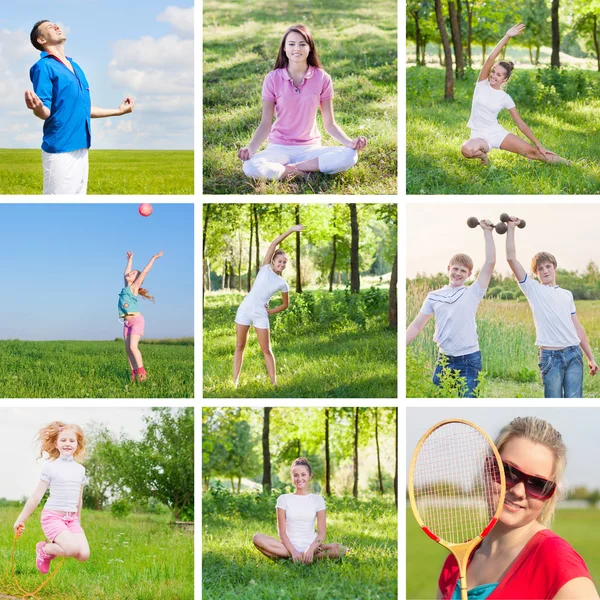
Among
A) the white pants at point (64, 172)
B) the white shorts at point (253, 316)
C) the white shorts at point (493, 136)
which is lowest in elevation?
the white shorts at point (253, 316)

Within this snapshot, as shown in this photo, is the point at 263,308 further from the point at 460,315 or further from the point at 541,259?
the point at 541,259

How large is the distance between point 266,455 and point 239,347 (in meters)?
0.69

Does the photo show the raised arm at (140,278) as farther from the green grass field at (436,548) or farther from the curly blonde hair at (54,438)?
the green grass field at (436,548)

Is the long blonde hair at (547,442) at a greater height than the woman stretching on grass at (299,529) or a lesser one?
greater

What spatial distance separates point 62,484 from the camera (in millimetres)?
4590

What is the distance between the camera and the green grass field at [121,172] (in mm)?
4832

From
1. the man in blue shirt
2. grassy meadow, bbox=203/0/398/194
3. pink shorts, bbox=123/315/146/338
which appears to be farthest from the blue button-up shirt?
pink shorts, bbox=123/315/146/338

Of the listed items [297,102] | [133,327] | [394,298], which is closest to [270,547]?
[133,327]

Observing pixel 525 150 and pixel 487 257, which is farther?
pixel 525 150

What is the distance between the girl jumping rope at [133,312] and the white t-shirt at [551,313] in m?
2.11

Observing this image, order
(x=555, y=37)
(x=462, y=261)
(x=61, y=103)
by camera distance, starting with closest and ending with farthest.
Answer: (x=61, y=103)
(x=462, y=261)
(x=555, y=37)

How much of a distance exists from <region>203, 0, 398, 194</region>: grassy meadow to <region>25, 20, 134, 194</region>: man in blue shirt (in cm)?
69

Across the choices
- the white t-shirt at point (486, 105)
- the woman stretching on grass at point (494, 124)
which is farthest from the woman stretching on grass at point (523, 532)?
the white t-shirt at point (486, 105)

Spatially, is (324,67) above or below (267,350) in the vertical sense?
above
